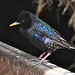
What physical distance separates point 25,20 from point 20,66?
2.14 feet

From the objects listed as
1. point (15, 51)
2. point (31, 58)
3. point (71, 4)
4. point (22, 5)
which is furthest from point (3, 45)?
point (22, 5)

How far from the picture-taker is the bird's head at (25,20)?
8.26 feet

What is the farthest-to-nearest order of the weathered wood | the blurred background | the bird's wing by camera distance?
the blurred background → the bird's wing → the weathered wood

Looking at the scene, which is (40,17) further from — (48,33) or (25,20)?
(25,20)

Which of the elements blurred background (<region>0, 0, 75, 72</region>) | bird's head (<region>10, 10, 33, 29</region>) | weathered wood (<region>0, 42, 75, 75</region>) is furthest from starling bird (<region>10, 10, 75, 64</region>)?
blurred background (<region>0, 0, 75, 72</region>)

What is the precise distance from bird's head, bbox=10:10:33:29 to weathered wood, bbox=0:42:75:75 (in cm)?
31

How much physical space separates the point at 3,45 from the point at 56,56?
2.71m

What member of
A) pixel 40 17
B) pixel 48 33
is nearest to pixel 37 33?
pixel 48 33

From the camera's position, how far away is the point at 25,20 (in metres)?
2.57

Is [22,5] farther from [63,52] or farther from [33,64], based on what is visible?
[33,64]

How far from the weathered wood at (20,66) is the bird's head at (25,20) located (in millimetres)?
311

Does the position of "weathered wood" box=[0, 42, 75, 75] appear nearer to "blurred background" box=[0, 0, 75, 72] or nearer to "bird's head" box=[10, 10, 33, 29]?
"bird's head" box=[10, 10, 33, 29]

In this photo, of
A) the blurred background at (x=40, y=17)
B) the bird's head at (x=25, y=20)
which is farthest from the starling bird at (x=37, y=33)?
the blurred background at (x=40, y=17)

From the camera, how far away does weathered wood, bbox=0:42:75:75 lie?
1898 millimetres
